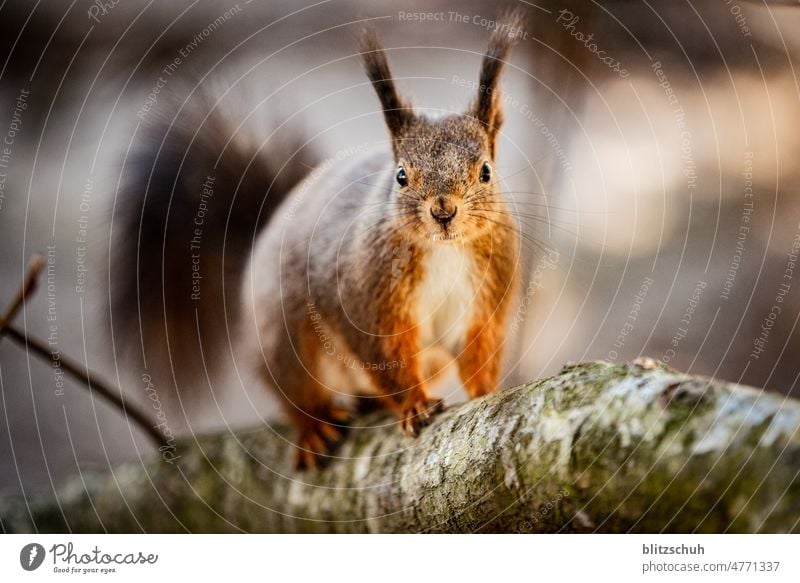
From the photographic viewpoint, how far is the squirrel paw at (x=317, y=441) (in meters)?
1.01

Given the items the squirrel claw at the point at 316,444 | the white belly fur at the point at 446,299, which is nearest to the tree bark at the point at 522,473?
the squirrel claw at the point at 316,444

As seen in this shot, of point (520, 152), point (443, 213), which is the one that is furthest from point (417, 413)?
point (520, 152)

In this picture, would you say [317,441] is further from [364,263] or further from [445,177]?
[445,177]

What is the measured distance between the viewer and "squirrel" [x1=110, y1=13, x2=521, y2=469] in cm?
90

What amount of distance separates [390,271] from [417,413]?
0.64 ft

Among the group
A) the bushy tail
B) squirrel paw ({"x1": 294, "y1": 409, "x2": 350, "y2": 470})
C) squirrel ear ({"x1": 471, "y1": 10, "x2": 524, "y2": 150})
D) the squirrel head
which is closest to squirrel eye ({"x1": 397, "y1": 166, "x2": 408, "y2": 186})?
the squirrel head

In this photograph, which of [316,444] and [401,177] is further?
[316,444]

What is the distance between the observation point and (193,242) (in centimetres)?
112

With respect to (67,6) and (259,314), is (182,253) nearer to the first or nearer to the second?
(259,314)

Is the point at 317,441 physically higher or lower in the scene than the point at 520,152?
lower

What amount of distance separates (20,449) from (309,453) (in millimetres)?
414

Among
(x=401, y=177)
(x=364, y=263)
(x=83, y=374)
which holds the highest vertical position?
(x=401, y=177)
